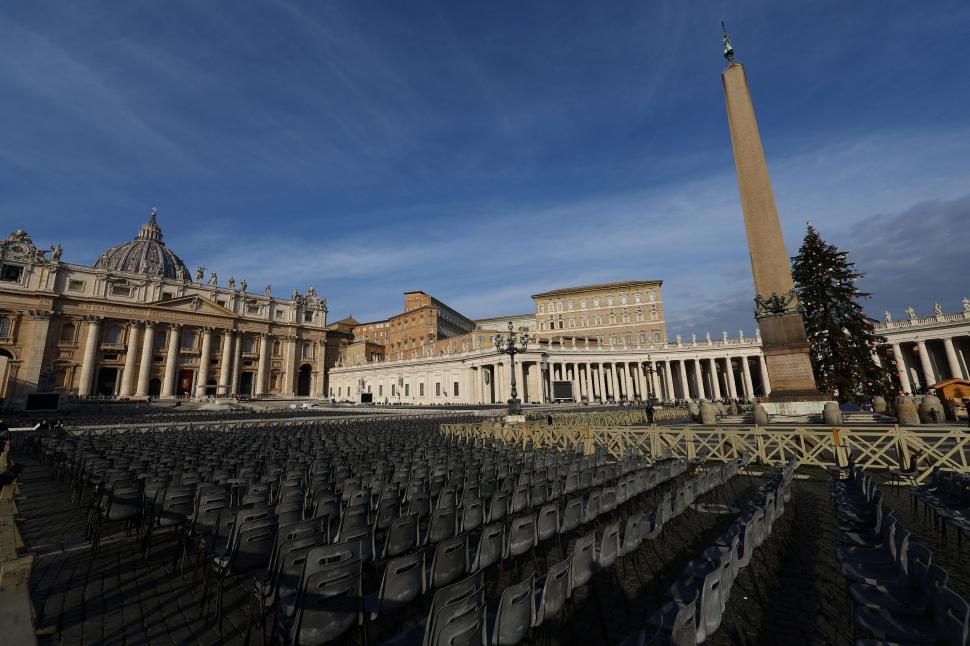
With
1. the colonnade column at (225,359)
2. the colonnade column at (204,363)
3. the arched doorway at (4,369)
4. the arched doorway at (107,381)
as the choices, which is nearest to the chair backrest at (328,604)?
the colonnade column at (204,363)

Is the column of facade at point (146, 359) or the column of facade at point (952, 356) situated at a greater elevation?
the column of facade at point (146, 359)

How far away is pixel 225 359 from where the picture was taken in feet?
218

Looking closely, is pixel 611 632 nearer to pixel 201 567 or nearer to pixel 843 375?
pixel 201 567

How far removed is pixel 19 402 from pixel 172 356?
55.2ft

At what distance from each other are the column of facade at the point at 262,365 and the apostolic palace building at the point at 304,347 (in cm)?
22

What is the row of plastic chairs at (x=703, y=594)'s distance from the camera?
2693 mm

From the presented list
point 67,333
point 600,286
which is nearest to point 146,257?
point 67,333

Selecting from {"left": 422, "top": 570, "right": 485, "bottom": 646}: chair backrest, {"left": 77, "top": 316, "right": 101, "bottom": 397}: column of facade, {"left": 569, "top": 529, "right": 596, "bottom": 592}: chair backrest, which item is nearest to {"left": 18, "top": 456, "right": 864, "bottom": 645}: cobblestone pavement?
{"left": 569, "top": 529, "right": 596, "bottom": 592}: chair backrest

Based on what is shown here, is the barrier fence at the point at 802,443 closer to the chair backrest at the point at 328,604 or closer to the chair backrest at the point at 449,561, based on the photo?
the chair backrest at the point at 449,561

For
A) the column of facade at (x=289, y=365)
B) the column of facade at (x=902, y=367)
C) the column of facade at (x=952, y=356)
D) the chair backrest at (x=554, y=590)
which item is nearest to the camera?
the chair backrest at (x=554, y=590)

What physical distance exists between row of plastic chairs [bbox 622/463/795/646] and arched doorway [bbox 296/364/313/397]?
83.6 meters

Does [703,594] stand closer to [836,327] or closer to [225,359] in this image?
[836,327]

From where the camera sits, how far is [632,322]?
236 ft

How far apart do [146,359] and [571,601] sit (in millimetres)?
75335
